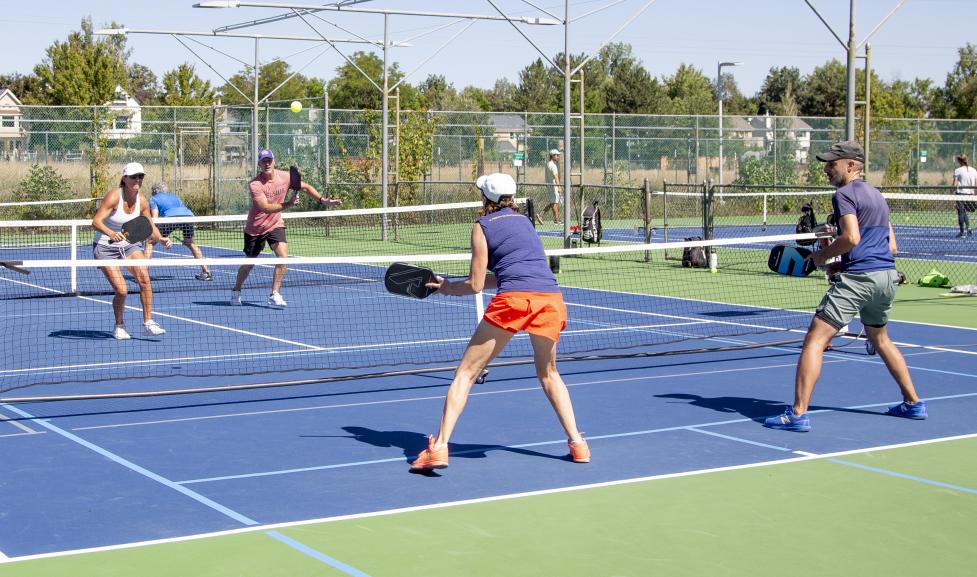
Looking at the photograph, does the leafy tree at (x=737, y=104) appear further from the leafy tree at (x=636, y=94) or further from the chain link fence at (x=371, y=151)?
the chain link fence at (x=371, y=151)

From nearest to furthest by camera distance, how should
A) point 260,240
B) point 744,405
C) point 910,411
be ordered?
point 910,411 → point 744,405 → point 260,240

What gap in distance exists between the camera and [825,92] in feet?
287

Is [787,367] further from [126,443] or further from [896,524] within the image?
[126,443]

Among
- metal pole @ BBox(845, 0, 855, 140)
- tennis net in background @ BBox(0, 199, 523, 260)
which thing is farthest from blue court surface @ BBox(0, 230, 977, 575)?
tennis net in background @ BBox(0, 199, 523, 260)


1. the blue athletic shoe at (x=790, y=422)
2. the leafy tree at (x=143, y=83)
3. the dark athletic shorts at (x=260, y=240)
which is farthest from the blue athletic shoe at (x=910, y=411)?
the leafy tree at (x=143, y=83)

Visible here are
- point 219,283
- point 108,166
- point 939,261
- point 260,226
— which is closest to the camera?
point 260,226

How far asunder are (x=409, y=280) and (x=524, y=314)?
2.59ft

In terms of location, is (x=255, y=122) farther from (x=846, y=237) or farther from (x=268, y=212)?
(x=846, y=237)

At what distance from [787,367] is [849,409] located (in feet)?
6.59

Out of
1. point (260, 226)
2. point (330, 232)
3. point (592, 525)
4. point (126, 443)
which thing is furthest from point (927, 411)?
point (330, 232)

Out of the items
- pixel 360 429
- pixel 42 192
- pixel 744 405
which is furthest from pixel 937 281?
pixel 42 192

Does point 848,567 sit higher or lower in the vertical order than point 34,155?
lower

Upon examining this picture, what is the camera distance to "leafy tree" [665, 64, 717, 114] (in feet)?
281

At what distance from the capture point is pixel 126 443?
820 cm
